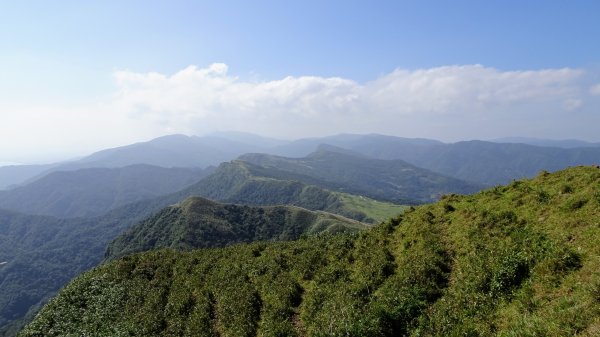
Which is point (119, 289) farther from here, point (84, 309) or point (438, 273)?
point (438, 273)

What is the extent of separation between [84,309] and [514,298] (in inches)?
1544

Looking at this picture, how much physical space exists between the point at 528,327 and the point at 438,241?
45.3 ft

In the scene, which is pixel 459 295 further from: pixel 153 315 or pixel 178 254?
pixel 178 254

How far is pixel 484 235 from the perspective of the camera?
26.2 meters

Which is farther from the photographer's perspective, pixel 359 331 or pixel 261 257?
pixel 261 257

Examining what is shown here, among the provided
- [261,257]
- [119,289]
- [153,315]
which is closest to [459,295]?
[261,257]

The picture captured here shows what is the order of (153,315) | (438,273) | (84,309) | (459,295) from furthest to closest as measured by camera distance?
(84,309) < (153,315) < (438,273) < (459,295)

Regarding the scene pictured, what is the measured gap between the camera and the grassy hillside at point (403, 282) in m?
18.7

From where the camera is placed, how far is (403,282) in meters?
25.5

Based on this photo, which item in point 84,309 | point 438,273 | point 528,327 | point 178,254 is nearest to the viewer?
point 528,327

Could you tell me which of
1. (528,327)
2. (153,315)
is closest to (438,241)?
(528,327)

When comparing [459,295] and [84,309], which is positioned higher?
[459,295]

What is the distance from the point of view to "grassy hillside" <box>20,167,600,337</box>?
61.5ft

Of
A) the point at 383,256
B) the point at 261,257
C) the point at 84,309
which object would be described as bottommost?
the point at 84,309
